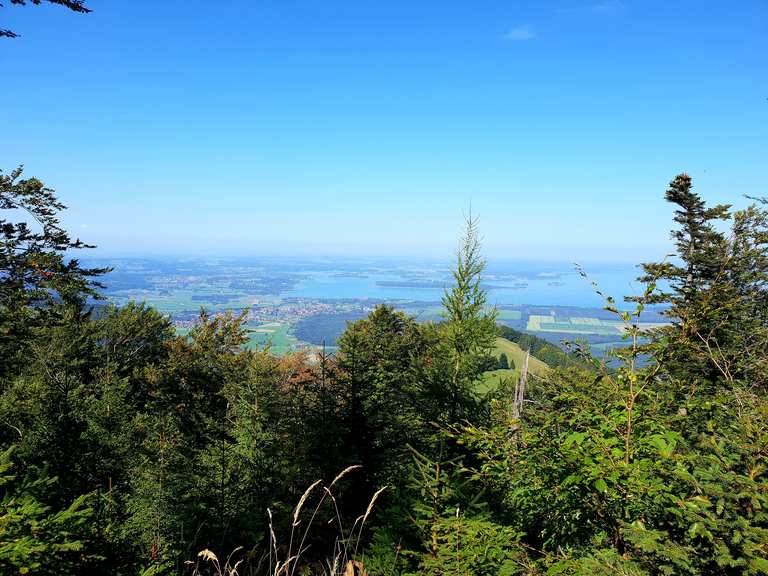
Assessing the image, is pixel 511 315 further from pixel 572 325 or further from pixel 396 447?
pixel 396 447

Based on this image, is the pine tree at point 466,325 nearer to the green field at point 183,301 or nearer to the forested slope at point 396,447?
the forested slope at point 396,447

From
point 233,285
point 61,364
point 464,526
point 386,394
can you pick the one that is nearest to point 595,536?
point 464,526

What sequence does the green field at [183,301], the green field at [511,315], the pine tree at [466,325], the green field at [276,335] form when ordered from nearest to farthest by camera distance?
the pine tree at [466,325] → the green field at [276,335] → the green field at [183,301] → the green field at [511,315]

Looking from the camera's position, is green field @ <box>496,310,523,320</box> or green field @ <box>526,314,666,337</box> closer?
green field @ <box>526,314,666,337</box>

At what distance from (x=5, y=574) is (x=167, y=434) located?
1370 cm

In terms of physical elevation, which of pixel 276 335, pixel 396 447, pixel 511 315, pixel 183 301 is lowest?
pixel 276 335

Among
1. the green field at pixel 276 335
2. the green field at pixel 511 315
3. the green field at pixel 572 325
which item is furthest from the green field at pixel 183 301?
the green field at pixel 511 315

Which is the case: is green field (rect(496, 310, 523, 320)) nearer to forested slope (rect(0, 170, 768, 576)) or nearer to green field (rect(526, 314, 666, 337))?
green field (rect(526, 314, 666, 337))

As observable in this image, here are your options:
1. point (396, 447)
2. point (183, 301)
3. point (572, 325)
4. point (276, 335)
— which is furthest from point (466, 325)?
point (183, 301)

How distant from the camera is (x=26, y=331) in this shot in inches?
397

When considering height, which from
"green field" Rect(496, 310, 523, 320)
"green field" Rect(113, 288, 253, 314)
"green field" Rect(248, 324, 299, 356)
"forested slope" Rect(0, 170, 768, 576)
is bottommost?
"green field" Rect(248, 324, 299, 356)

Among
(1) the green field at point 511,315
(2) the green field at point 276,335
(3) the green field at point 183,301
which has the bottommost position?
(2) the green field at point 276,335

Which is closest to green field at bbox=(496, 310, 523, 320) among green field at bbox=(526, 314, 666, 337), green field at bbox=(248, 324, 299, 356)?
green field at bbox=(526, 314, 666, 337)

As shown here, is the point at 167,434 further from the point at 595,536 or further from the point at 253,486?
the point at 595,536
